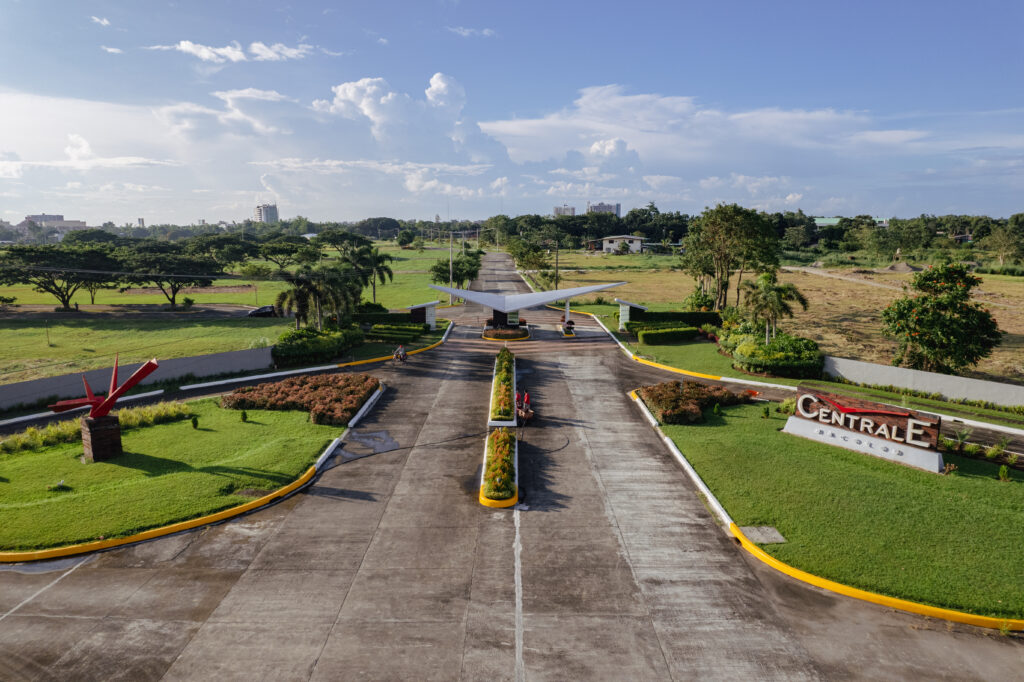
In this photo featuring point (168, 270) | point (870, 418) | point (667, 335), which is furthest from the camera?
point (168, 270)

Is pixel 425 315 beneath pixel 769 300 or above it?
beneath

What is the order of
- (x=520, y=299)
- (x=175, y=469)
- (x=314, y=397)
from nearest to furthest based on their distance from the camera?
(x=175, y=469), (x=314, y=397), (x=520, y=299)

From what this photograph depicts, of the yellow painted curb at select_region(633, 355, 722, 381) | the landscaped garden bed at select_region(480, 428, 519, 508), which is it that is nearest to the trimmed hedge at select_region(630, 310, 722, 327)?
the yellow painted curb at select_region(633, 355, 722, 381)

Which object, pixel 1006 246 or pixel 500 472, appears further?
pixel 1006 246

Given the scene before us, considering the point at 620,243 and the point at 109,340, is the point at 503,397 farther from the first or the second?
the point at 620,243

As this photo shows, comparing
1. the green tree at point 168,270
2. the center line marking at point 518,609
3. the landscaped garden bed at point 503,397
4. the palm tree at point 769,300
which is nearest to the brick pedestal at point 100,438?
the landscaped garden bed at point 503,397

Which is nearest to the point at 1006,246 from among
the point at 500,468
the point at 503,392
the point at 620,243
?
the point at 620,243

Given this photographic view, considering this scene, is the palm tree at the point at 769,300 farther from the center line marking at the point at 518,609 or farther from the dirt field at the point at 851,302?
the center line marking at the point at 518,609
